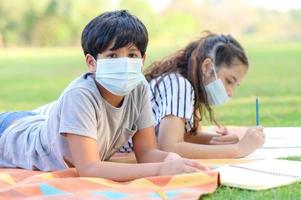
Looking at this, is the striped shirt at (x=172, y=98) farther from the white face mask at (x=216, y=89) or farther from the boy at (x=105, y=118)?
the boy at (x=105, y=118)

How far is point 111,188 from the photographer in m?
2.63

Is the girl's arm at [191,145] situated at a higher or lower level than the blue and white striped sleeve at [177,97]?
lower

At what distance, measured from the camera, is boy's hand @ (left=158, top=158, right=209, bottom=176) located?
2.72 metres

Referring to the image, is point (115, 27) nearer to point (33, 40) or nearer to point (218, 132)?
point (218, 132)

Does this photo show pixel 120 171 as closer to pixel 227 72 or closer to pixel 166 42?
pixel 227 72

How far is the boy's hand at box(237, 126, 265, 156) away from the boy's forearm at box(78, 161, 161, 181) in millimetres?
784

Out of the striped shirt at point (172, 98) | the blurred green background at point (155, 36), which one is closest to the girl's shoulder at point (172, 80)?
the striped shirt at point (172, 98)

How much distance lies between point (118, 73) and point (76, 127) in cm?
29

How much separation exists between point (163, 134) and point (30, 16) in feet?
149

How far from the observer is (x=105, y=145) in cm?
303

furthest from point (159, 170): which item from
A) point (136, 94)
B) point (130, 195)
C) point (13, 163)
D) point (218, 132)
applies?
point (218, 132)

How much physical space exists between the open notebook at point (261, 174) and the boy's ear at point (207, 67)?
66 cm

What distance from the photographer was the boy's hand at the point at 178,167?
2.72 meters

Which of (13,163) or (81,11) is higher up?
(81,11)
